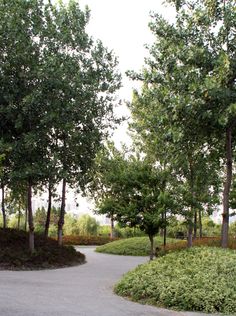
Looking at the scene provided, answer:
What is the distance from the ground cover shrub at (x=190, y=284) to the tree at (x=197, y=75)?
4.00 m

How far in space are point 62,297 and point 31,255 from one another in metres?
7.38

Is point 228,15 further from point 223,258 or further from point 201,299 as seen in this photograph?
point 201,299

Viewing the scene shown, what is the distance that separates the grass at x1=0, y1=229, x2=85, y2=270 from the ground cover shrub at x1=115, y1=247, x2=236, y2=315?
239 inches

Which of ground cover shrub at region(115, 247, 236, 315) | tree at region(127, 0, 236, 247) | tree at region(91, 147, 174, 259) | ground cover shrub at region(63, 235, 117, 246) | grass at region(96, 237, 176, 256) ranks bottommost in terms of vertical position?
ground cover shrub at region(63, 235, 117, 246)

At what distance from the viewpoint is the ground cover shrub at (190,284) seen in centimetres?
772

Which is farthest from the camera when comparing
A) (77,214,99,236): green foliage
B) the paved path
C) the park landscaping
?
(77,214,99,236): green foliage

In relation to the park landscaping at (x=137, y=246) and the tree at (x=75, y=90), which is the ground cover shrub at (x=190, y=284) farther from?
the park landscaping at (x=137, y=246)

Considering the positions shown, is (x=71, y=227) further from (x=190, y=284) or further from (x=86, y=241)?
(x=190, y=284)

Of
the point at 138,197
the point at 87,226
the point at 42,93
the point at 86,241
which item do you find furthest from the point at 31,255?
the point at 87,226

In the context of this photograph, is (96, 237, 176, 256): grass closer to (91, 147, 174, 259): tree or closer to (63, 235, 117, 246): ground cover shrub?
(63, 235, 117, 246): ground cover shrub

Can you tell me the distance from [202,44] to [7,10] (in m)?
7.43

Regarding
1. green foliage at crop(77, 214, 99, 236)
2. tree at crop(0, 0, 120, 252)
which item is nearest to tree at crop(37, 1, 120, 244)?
tree at crop(0, 0, 120, 252)

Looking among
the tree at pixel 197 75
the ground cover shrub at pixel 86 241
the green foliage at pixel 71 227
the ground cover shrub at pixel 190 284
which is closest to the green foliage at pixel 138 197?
the tree at pixel 197 75

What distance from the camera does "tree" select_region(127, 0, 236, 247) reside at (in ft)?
41.3
